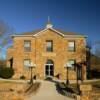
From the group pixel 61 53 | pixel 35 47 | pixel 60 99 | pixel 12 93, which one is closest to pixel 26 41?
pixel 35 47

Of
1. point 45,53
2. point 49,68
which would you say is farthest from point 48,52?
point 49,68

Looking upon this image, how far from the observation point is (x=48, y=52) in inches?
2154

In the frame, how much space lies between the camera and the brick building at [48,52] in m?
54.5

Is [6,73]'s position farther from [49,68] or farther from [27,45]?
[49,68]

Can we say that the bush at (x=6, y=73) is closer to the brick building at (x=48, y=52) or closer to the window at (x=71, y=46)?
the brick building at (x=48, y=52)

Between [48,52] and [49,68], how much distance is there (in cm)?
268

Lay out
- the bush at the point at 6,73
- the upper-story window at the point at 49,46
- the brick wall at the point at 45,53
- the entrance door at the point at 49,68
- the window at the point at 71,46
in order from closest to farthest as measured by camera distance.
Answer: the bush at the point at 6,73 < the brick wall at the point at 45,53 < the entrance door at the point at 49,68 < the upper-story window at the point at 49,46 < the window at the point at 71,46

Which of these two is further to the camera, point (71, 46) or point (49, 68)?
point (71, 46)

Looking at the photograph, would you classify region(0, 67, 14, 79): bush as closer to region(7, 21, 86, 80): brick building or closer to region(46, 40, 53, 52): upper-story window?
region(7, 21, 86, 80): brick building

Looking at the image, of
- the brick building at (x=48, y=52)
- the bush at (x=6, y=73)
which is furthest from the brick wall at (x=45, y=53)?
the bush at (x=6, y=73)

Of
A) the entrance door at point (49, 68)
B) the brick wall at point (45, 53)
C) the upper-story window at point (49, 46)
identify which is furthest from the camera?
the upper-story window at point (49, 46)

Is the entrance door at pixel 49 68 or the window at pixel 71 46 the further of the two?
the window at pixel 71 46

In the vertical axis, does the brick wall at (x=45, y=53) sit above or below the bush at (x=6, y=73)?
above

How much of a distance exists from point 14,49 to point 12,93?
122ft
